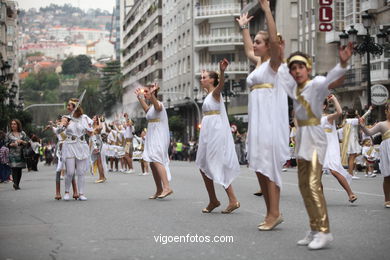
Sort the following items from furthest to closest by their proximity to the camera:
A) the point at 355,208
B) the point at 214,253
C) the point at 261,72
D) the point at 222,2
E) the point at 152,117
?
the point at 222,2 < the point at 152,117 < the point at 355,208 < the point at 261,72 < the point at 214,253

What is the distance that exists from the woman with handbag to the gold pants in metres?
13.4

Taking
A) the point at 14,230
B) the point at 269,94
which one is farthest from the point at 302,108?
the point at 14,230

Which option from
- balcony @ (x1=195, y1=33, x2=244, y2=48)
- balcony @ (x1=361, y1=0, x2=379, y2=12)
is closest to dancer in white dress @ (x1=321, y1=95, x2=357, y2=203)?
balcony @ (x1=361, y1=0, x2=379, y2=12)

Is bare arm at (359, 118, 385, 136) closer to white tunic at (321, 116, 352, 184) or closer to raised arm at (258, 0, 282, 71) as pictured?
white tunic at (321, 116, 352, 184)

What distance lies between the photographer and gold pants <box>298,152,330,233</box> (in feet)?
25.6

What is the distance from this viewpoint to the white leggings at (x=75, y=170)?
15461 millimetres

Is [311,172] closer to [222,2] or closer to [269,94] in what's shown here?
[269,94]

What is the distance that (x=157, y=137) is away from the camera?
1507 cm

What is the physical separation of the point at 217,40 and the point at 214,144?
7039 cm

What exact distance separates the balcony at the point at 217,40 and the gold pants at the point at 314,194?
72.5m

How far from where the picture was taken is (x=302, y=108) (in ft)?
26.8

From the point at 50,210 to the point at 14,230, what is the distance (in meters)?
2.90

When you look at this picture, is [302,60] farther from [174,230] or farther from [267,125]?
[174,230]

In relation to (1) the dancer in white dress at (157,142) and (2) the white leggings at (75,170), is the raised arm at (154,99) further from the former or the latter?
(2) the white leggings at (75,170)
